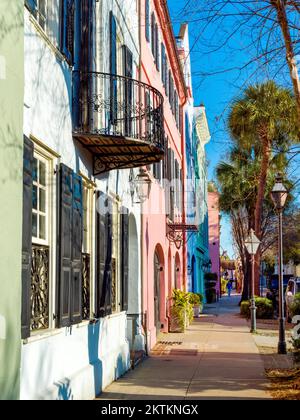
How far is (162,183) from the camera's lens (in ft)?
64.3

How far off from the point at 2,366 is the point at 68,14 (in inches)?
203

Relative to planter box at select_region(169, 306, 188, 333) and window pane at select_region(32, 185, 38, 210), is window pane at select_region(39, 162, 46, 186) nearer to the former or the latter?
window pane at select_region(32, 185, 38, 210)

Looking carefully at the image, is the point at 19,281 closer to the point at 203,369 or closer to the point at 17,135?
the point at 17,135

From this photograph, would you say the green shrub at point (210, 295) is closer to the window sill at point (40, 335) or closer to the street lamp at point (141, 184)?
the street lamp at point (141, 184)

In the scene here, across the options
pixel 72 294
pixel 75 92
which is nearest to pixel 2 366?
pixel 72 294

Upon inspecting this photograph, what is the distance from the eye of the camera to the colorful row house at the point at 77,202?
21.8ft

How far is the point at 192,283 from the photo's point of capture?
3175cm

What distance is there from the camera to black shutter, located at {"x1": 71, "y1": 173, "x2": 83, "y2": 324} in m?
8.52

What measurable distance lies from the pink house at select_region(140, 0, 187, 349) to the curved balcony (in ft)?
8.12

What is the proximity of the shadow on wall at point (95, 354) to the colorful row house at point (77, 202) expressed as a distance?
3 cm

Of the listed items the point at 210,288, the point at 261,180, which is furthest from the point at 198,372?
the point at 210,288

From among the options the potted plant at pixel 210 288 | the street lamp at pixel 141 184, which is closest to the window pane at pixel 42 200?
the street lamp at pixel 141 184

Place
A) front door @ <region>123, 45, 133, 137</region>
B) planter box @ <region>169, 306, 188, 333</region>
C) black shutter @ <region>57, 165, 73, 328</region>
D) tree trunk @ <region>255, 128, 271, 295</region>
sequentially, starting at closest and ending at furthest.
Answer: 1. black shutter @ <region>57, 165, 73, 328</region>
2. front door @ <region>123, 45, 133, 137</region>
3. planter box @ <region>169, 306, 188, 333</region>
4. tree trunk @ <region>255, 128, 271, 295</region>

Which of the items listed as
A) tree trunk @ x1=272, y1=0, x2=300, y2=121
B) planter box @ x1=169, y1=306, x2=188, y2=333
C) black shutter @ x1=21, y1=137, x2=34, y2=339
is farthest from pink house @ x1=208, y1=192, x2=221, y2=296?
black shutter @ x1=21, y1=137, x2=34, y2=339
